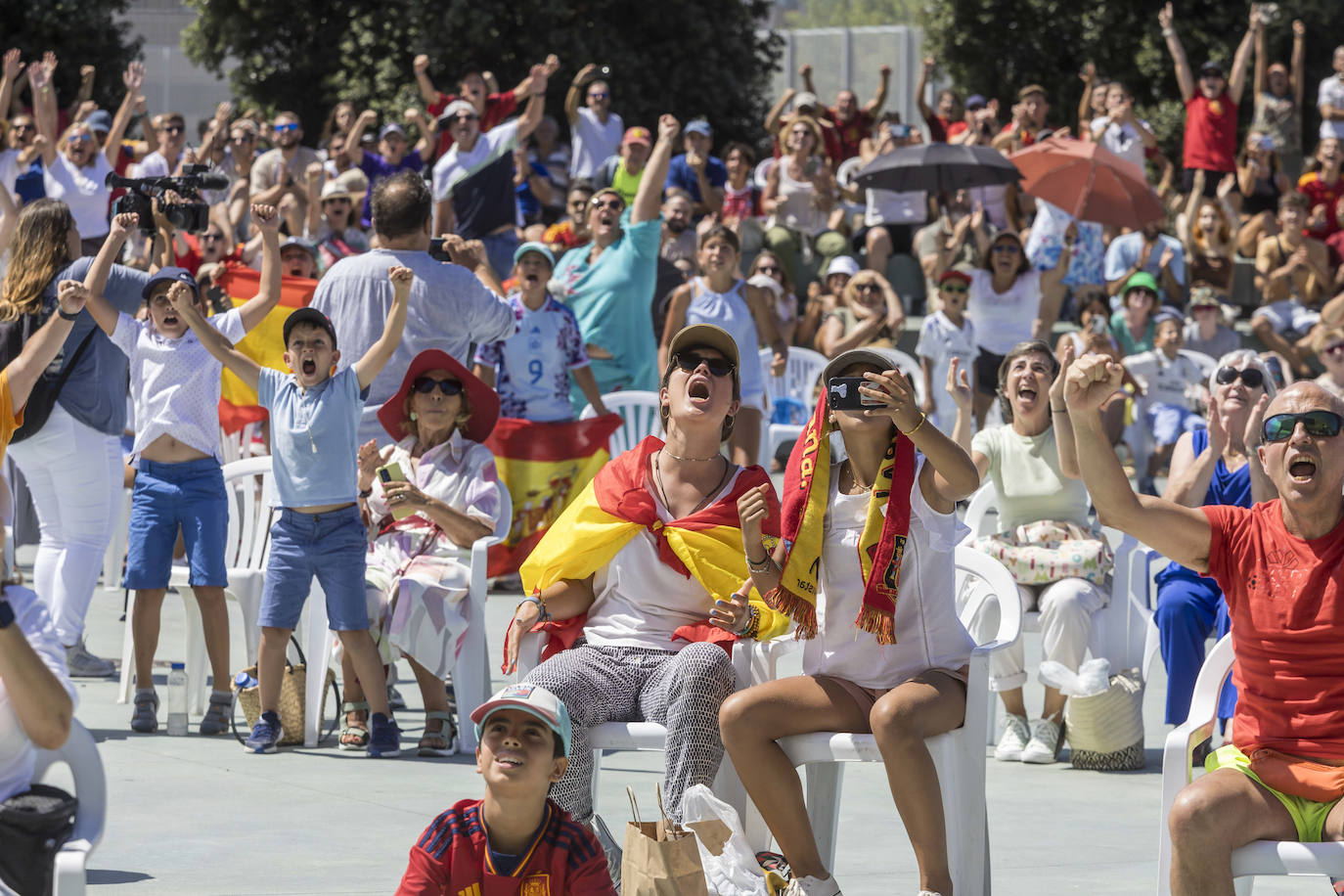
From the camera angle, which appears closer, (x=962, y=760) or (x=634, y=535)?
(x=962, y=760)

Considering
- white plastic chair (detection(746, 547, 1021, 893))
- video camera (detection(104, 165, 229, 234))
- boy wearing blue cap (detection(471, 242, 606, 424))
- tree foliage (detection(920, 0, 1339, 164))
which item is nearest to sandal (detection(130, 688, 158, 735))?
video camera (detection(104, 165, 229, 234))

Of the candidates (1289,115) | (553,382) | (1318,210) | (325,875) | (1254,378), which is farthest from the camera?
(1289,115)

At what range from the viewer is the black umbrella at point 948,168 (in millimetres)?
13703

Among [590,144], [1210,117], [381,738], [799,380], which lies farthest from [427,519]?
[1210,117]

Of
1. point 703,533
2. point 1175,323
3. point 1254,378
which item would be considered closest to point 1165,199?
point 1175,323

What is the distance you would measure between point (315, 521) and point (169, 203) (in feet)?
5.73

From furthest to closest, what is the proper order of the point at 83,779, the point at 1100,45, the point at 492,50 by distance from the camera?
the point at 1100,45, the point at 492,50, the point at 83,779

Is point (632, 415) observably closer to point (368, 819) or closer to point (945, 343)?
point (945, 343)

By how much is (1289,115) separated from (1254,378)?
1369 cm

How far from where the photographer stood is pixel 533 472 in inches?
360

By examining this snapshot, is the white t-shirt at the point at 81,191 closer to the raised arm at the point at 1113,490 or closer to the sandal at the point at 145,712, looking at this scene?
the sandal at the point at 145,712

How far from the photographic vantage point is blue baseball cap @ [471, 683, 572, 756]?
367cm

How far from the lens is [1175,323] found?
41.0 feet

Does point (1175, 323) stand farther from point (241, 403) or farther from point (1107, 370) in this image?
point (1107, 370)
